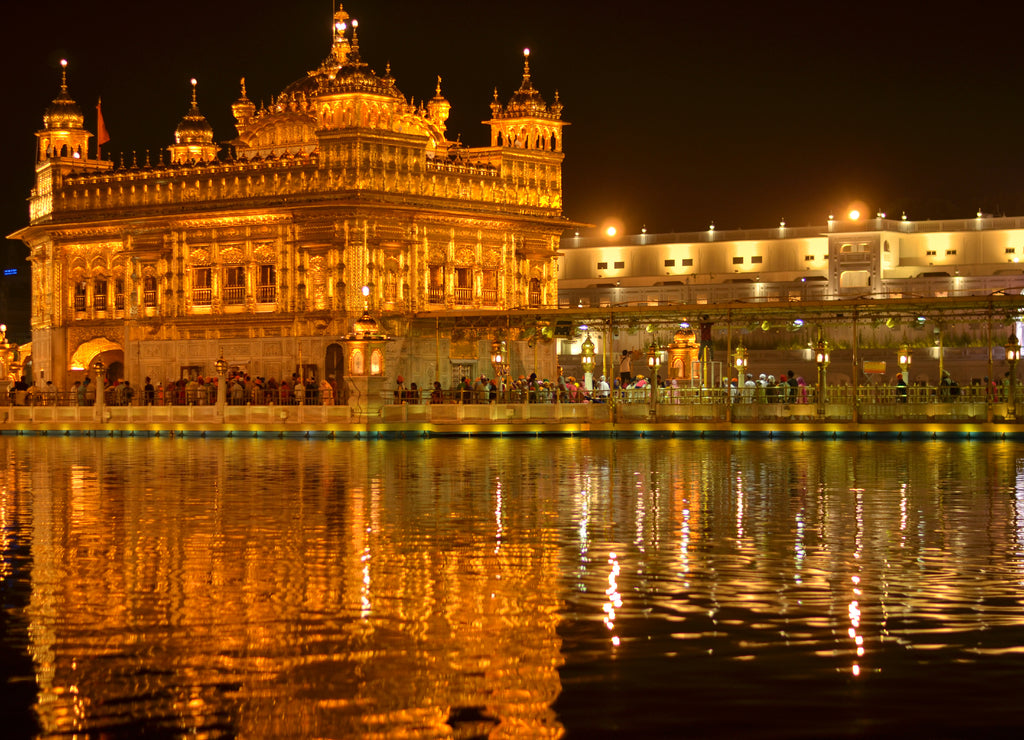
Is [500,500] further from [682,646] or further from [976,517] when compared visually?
[682,646]

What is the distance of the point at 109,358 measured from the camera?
207ft

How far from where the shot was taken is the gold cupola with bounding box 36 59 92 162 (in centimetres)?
6269

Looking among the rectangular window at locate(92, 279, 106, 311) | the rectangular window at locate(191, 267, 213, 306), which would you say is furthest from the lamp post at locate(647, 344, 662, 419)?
the rectangular window at locate(92, 279, 106, 311)

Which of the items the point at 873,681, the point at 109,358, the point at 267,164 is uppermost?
the point at 267,164

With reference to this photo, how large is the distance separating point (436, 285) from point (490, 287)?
2597 millimetres

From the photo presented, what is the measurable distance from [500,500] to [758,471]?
7750 mm

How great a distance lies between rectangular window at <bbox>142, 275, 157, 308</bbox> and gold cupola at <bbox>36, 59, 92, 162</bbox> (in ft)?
22.9

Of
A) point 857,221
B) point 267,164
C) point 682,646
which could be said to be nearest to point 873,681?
point 682,646

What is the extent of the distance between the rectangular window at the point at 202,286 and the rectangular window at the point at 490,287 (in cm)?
983

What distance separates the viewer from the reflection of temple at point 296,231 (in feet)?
180

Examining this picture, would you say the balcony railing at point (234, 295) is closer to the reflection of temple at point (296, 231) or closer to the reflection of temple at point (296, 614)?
the reflection of temple at point (296, 231)

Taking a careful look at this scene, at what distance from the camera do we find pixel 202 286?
5753cm

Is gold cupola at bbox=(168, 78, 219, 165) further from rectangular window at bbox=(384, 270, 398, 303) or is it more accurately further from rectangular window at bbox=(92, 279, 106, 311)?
rectangular window at bbox=(384, 270, 398, 303)

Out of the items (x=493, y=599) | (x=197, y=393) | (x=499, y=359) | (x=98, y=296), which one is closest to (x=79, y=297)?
(x=98, y=296)
